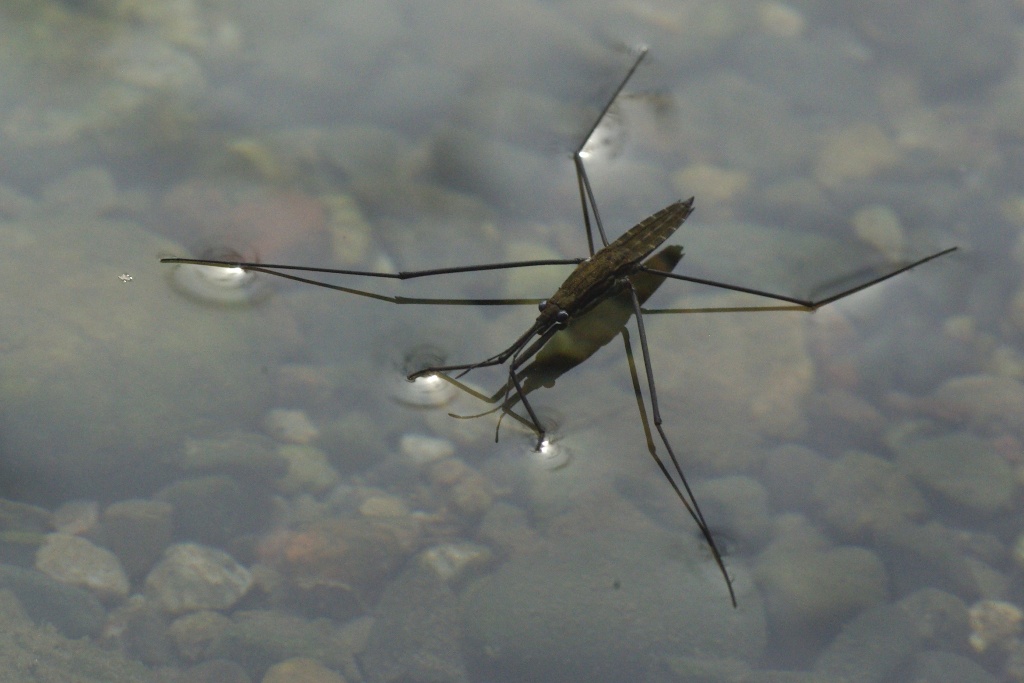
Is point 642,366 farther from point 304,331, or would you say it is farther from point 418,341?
point 304,331

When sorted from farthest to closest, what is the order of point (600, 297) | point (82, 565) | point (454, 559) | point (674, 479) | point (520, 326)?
point (600, 297)
point (520, 326)
point (674, 479)
point (454, 559)
point (82, 565)

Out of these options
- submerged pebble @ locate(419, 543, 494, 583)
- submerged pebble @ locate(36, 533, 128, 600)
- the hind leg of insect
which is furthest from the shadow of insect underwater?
submerged pebble @ locate(36, 533, 128, 600)

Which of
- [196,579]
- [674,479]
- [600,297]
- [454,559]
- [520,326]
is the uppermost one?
[600,297]

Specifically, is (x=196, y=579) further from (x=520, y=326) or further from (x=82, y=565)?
(x=520, y=326)

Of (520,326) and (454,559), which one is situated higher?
(520,326)

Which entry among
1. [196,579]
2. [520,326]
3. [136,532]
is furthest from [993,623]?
[136,532]

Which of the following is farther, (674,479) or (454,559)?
(674,479)

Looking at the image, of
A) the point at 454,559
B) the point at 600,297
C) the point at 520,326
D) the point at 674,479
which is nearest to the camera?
the point at 454,559

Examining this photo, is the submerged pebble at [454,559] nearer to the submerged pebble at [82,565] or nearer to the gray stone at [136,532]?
the gray stone at [136,532]
